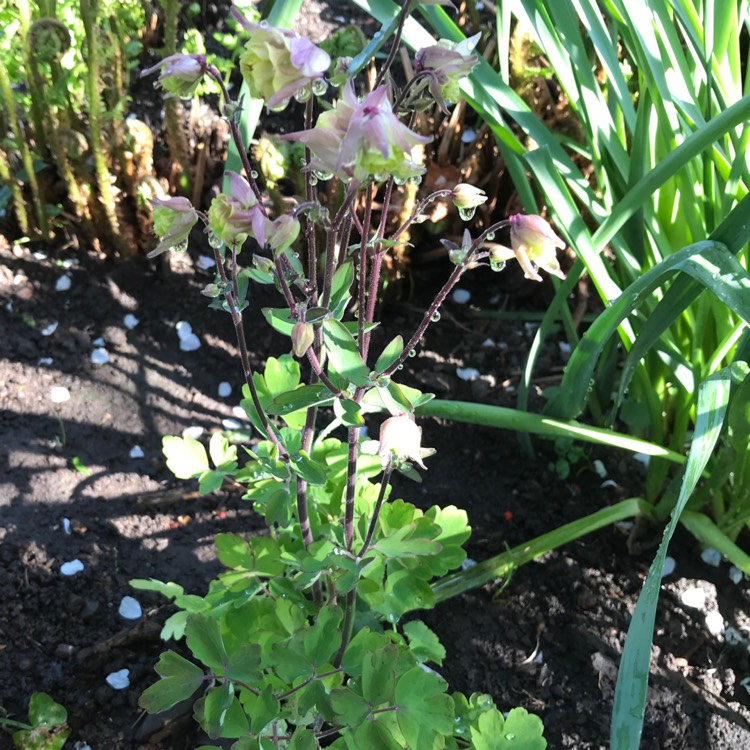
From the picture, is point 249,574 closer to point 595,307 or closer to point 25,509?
point 25,509

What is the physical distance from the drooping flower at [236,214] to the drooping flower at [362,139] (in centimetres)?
8

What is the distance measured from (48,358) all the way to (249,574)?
913 millimetres

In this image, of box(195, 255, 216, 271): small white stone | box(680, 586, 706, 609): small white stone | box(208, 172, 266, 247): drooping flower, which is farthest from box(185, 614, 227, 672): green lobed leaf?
box(195, 255, 216, 271): small white stone

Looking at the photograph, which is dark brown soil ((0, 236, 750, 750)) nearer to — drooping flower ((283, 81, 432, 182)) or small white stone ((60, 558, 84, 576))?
small white stone ((60, 558, 84, 576))

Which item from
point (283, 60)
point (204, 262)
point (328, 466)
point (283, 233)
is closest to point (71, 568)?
point (328, 466)

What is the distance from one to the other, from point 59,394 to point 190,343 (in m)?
0.29

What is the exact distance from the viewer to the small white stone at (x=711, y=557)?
1.37 m

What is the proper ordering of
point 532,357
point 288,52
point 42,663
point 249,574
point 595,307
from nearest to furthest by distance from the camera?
point 288,52 < point 249,574 < point 42,663 < point 532,357 < point 595,307

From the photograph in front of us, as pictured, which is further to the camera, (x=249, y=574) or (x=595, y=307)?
(x=595, y=307)

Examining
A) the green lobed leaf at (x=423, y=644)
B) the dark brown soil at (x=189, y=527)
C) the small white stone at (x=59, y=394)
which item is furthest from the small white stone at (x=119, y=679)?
the small white stone at (x=59, y=394)

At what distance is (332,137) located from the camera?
1.88 ft

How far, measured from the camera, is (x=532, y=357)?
137cm

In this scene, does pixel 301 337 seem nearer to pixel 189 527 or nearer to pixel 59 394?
pixel 189 527

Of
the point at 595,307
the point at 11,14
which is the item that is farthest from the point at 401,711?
the point at 11,14
